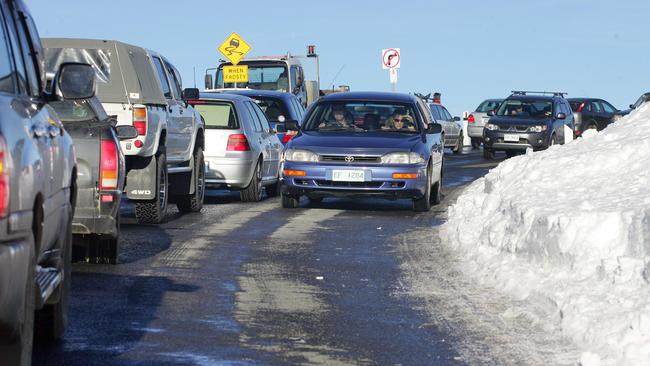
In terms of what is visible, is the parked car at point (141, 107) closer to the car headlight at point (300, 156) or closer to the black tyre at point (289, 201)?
the car headlight at point (300, 156)

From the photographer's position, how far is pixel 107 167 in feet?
35.9

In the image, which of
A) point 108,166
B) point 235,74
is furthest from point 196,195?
point 235,74

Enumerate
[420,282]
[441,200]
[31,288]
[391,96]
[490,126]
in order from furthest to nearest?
[490,126] → [441,200] → [391,96] → [420,282] → [31,288]

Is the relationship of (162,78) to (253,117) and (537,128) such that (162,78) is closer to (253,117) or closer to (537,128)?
(253,117)

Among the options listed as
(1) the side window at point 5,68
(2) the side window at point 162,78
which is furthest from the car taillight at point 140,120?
(1) the side window at point 5,68

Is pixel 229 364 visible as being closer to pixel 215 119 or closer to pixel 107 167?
pixel 107 167

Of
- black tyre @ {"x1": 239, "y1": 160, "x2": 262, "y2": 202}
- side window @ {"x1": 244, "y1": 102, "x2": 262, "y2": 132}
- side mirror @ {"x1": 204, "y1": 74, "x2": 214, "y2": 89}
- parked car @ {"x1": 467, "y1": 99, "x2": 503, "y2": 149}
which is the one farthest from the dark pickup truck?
parked car @ {"x1": 467, "y1": 99, "x2": 503, "y2": 149}

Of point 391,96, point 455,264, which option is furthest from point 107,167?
point 391,96

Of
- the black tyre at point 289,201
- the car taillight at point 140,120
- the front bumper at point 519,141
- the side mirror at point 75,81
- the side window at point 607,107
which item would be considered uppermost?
the side mirror at point 75,81

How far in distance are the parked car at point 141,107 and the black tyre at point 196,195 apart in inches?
32.1

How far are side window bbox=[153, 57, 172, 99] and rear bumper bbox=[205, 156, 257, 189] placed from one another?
2842 millimetres

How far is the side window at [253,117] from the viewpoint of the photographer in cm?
2006

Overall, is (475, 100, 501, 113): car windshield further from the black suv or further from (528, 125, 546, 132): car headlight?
(528, 125, 546, 132): car headlight

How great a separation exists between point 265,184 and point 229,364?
1419cm
